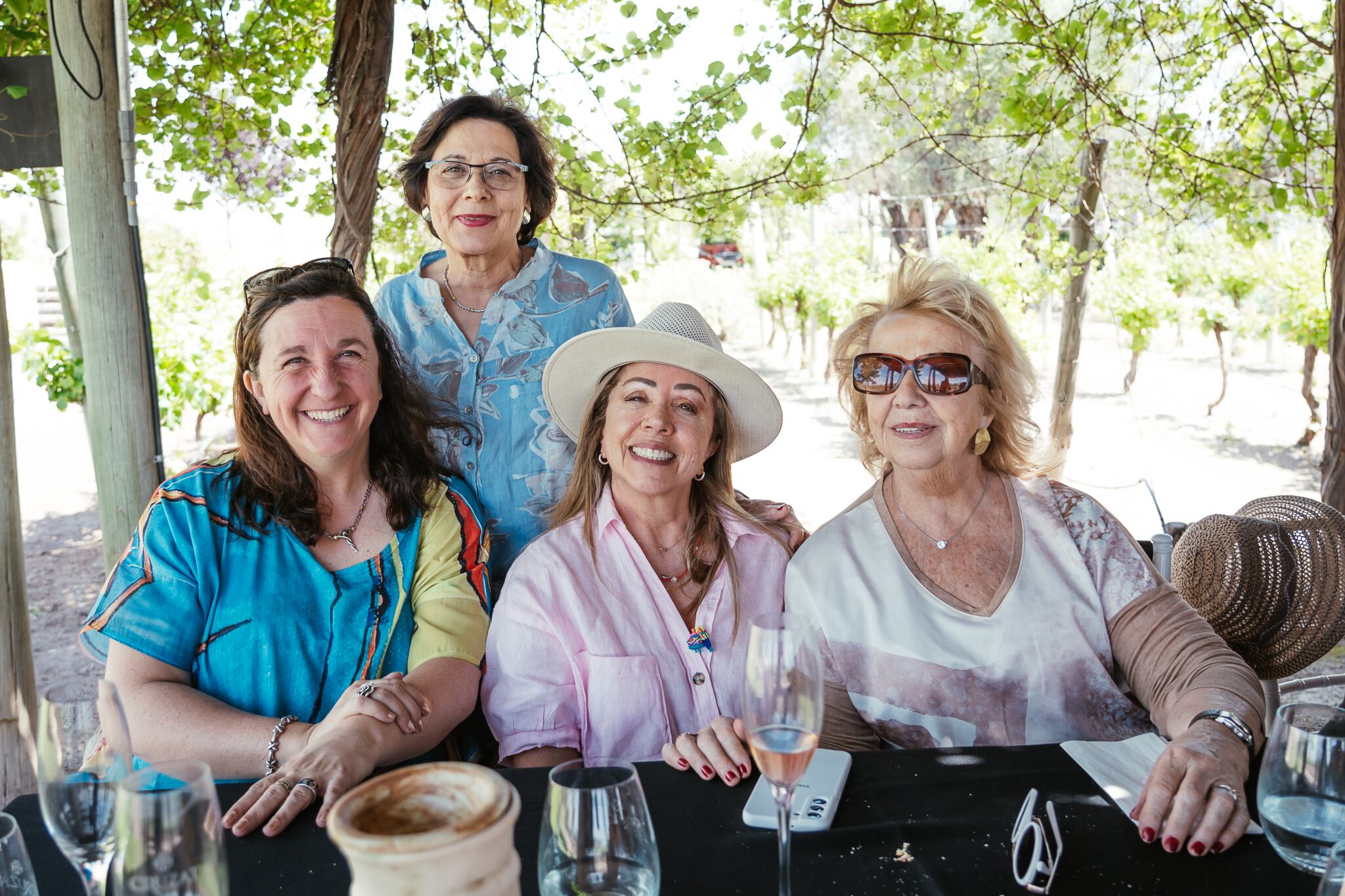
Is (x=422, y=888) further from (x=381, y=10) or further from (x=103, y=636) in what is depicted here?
(x=381, y=10)

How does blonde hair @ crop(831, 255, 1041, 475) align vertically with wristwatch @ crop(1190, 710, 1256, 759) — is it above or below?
above

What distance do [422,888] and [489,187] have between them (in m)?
2.23

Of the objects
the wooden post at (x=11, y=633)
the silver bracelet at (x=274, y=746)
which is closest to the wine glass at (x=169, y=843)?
the silver bracelet at (x=274, y=746)

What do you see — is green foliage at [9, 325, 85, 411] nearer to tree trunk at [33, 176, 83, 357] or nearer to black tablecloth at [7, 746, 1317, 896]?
tree trunk at [33, 176, 83, 357]

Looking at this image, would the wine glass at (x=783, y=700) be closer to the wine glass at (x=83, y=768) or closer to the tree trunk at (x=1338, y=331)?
the wine glass at (x=83, y=768)

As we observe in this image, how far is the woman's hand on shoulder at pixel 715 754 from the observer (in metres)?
1.60

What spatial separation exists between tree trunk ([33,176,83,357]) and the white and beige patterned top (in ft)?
12.9

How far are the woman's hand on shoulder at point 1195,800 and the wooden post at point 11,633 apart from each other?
9.33 ft

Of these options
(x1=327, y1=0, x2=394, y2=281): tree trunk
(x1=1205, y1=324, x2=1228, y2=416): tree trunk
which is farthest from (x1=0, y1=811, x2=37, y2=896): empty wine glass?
(x1=1205, y1=324, x2=1228, y2=416): tree trunk

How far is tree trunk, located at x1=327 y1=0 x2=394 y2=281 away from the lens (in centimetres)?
362

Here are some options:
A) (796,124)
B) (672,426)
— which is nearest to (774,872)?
(672,426)

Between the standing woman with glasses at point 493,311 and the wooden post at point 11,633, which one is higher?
the standing woman with glasses at point 493,311

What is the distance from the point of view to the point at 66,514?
9.12 m

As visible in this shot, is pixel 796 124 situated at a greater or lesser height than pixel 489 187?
greater
